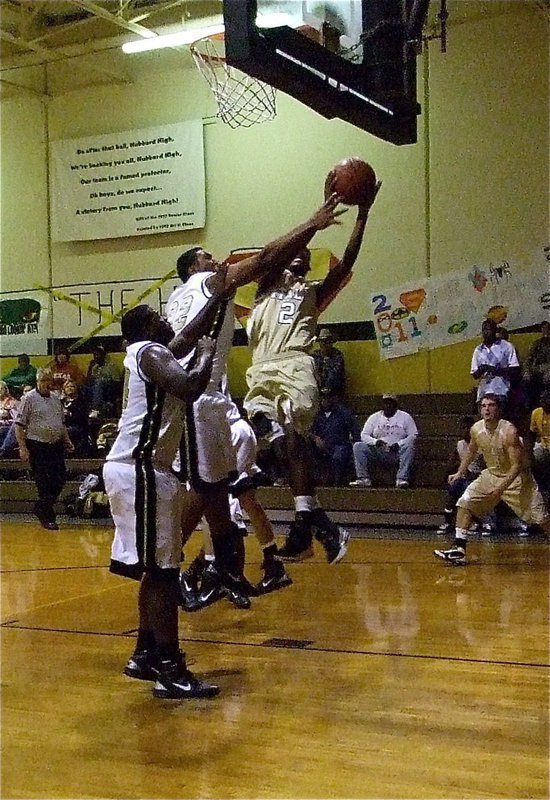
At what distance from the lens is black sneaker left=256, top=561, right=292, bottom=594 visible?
498 cm

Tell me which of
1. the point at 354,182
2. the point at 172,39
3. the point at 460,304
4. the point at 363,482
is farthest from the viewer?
the point at 172,39

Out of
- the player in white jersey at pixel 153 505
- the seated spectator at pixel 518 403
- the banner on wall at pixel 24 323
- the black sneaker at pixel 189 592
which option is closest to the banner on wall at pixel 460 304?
the seated spectator at pixel 518 403

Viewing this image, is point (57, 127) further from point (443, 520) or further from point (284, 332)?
point (284, 332)

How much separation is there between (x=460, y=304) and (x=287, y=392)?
263 inches

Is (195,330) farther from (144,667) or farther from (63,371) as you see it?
(63,371)

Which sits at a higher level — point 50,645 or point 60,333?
point 60,333

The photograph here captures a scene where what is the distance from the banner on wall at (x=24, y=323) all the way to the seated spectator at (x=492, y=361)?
251 inches

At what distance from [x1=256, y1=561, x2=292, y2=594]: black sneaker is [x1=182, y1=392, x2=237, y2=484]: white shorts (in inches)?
29.3

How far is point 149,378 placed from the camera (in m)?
3.50

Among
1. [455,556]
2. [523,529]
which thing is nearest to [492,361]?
[523,529]

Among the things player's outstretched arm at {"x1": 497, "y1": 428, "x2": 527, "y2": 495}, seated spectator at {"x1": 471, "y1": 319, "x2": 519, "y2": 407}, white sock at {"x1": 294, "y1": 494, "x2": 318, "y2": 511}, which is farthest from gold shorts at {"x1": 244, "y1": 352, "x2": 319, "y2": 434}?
seated spectator at {"x1": 471, "y1": 319, "x2": 519, "y2": 407}

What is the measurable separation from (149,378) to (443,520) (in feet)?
18.8

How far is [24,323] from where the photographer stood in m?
14.0

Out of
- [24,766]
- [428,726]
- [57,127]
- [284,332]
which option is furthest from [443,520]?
[57,127]
